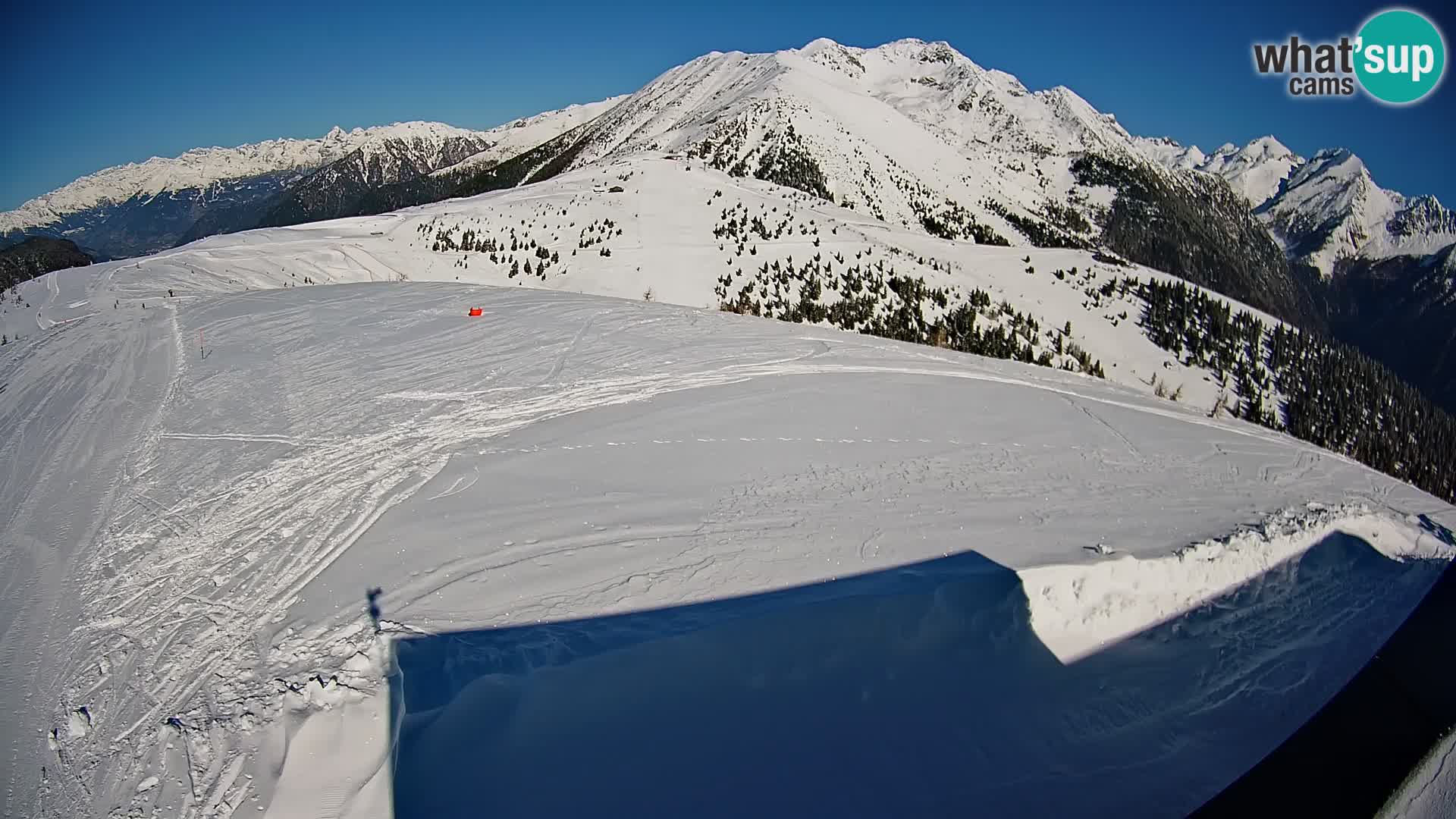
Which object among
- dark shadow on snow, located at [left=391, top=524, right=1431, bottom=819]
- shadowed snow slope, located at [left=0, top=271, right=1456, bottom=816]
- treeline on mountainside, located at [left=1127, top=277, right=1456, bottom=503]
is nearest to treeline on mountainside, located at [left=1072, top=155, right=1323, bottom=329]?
treeline on mountainside, located at [left=1127, top=277, right=1456, bottom=503]

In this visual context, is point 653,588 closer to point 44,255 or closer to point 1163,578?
point 1163,578

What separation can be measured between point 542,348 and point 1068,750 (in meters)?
9.62

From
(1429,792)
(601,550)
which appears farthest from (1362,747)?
(601,550)

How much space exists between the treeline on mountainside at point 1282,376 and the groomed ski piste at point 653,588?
1651 cm

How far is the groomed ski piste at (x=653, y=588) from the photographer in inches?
135

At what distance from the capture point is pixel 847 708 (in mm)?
3773

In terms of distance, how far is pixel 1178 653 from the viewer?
14.3 feet

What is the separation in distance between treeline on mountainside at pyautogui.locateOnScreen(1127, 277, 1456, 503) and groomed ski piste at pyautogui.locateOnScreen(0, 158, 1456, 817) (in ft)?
54.2

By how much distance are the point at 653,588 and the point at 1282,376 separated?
28162 millimetres

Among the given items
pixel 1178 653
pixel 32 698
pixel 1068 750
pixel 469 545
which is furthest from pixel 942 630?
pixel 32 698

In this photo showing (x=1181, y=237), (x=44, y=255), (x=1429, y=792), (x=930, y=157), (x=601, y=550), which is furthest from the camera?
(x=1181, y=237)

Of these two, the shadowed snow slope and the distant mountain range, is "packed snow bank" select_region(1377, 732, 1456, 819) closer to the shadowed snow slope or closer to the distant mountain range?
the shadowed snow slope

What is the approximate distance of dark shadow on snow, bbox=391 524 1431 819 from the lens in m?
3.31

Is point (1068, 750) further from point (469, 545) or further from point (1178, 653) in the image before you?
point (469, 545)
